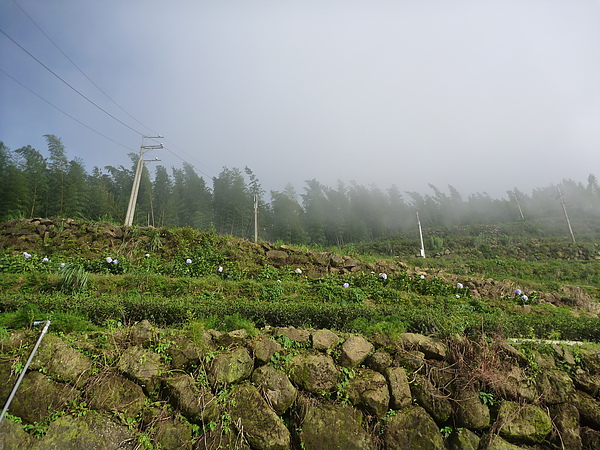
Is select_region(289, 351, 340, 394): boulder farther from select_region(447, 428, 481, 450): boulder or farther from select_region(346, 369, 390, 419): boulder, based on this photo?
select_region(447, 428, 481, 450): boulder

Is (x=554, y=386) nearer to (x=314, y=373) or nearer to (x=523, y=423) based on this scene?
(x=523, y=423)

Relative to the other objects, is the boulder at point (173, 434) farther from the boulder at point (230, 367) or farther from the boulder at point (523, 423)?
the boulder at point (523, 423)

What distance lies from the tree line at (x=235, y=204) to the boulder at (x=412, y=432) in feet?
27.0

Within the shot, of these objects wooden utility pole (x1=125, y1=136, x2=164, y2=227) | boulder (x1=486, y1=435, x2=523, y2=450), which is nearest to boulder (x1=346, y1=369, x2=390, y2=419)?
boulder (x1=486, y1=435, x2=523, y2=450)

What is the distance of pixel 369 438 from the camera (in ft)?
9.05

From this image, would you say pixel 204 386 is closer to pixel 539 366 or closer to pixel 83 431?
pixel 83 431

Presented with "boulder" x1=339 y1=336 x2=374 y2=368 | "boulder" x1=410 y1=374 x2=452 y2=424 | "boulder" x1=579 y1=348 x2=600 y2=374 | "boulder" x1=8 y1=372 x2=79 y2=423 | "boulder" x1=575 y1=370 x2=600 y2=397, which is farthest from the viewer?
"boulder" x1=579 y1=348 x2=600 y2=374

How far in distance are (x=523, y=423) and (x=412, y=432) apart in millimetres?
1189

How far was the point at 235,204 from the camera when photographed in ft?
75.2

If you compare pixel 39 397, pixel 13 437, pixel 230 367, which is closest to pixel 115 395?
pixel 39 397

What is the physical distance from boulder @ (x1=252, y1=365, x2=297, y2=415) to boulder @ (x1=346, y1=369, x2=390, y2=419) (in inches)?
23.2

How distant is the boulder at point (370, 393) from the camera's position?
291cm

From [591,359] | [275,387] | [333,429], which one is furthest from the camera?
[591,359]

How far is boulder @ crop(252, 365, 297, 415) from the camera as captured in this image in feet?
9.16
